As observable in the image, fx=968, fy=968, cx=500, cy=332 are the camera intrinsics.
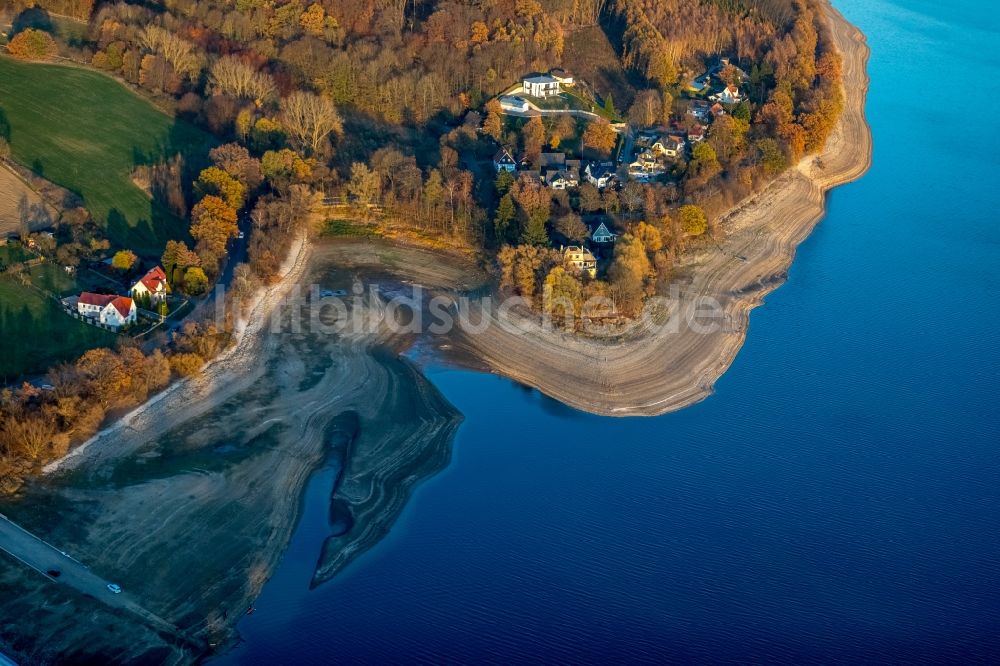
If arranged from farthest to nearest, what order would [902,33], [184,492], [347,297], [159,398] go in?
[902,33], [347,297], [159,398], [184,492]

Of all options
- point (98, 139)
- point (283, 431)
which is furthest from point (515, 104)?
point (283, 431)

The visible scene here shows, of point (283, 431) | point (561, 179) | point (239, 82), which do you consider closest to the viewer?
point (283, 431)

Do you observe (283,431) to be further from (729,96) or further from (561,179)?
(729,96)

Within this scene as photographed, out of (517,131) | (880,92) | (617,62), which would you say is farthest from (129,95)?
(880,92)

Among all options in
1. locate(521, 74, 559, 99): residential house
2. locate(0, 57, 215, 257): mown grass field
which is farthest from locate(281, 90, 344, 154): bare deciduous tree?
locate(521, 74, 559, 99): residential house

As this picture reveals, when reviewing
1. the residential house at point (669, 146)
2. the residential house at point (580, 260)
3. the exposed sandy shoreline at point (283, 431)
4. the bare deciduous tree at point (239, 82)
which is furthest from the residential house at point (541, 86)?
the residential house at point (580, 260)

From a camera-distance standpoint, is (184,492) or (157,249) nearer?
(184,492)

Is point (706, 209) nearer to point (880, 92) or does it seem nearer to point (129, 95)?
point (880, 92)
